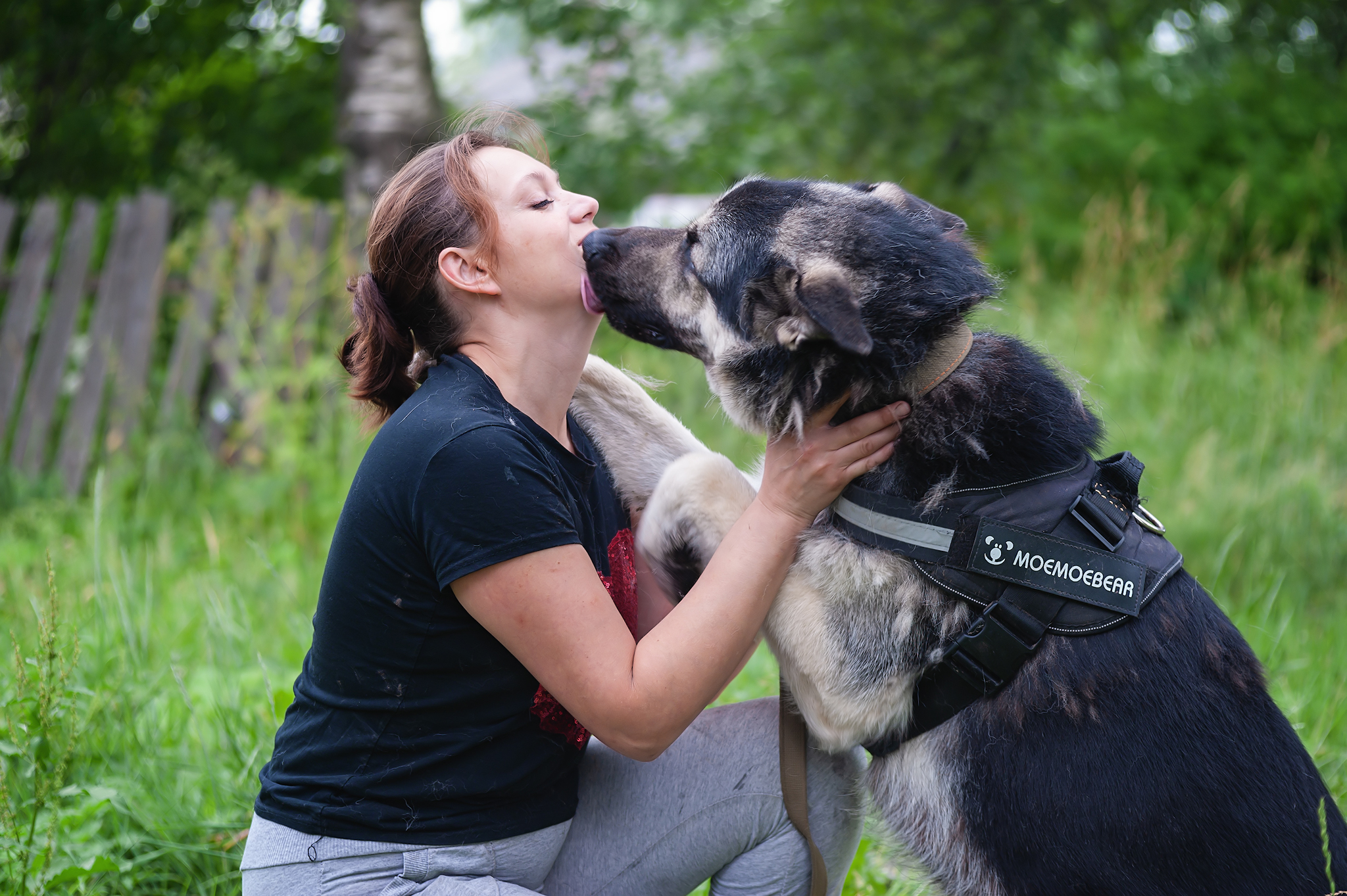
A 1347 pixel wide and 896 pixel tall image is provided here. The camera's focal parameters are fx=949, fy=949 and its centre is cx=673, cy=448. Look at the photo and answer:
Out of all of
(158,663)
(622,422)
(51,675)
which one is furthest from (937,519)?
(158,663)

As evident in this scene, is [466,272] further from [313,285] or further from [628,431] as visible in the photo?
[313,285]

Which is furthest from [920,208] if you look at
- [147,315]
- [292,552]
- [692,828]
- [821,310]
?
[147,315]

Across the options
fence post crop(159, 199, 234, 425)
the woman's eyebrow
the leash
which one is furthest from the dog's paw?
fence post crop(159, 199, 234, 425)

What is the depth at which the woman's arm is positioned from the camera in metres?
1.76

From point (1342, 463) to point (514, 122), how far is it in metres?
4.95

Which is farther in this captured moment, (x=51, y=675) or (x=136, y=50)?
(x=136, y=50)

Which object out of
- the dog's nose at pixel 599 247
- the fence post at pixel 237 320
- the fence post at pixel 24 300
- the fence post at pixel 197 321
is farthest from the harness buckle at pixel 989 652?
the fence post at pixel 24 300

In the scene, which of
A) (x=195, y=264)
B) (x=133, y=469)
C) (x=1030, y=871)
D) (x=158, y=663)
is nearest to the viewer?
(x=1030, y=871)

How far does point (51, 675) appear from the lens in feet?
7.24

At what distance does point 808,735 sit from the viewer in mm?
2162

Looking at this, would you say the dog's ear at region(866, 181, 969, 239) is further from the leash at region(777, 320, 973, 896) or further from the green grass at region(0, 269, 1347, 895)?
the leash at region(777, 320, 973, 896)

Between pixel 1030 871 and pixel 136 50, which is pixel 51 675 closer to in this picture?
pixel 1030 871

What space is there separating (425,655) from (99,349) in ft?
15.8

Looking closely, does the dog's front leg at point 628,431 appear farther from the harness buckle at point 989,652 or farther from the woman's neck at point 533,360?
the harness buckle at point 989,652
